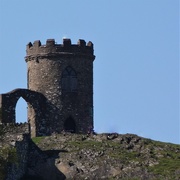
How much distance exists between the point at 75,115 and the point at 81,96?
154 centimetres

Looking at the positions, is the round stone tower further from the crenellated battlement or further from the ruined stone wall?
the ruined stone wall

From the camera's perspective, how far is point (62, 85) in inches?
3543

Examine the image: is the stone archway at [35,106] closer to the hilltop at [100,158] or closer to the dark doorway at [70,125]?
the dark doorway at [70,125]

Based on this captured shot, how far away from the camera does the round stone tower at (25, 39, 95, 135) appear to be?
8962 centimetres

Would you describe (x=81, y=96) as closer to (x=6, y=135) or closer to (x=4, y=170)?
(x=6, y=135)

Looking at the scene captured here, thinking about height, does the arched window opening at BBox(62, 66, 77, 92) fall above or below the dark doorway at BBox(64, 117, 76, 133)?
above

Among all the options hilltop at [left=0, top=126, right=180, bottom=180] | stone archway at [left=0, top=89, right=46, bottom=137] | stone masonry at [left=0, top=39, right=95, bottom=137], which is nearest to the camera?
hilltop at [left=0, top=126, right=180, bottom=180]

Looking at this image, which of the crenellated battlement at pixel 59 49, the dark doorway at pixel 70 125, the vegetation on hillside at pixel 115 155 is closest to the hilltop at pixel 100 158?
the vegetation on hillside at pixel 115 155

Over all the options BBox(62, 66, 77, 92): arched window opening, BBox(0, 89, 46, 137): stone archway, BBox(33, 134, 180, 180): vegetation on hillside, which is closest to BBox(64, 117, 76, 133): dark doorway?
BBox(0, 89, 46, 137): stone archway

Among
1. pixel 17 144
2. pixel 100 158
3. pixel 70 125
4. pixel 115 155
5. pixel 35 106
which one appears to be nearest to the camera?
pixel 17 144

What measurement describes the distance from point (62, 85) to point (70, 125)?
298 centimetres

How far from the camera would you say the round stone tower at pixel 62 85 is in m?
89.6

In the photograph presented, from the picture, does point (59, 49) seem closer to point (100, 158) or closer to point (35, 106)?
point (35, 106)

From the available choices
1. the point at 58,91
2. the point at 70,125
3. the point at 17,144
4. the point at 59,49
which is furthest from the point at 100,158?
the point at 59,49
